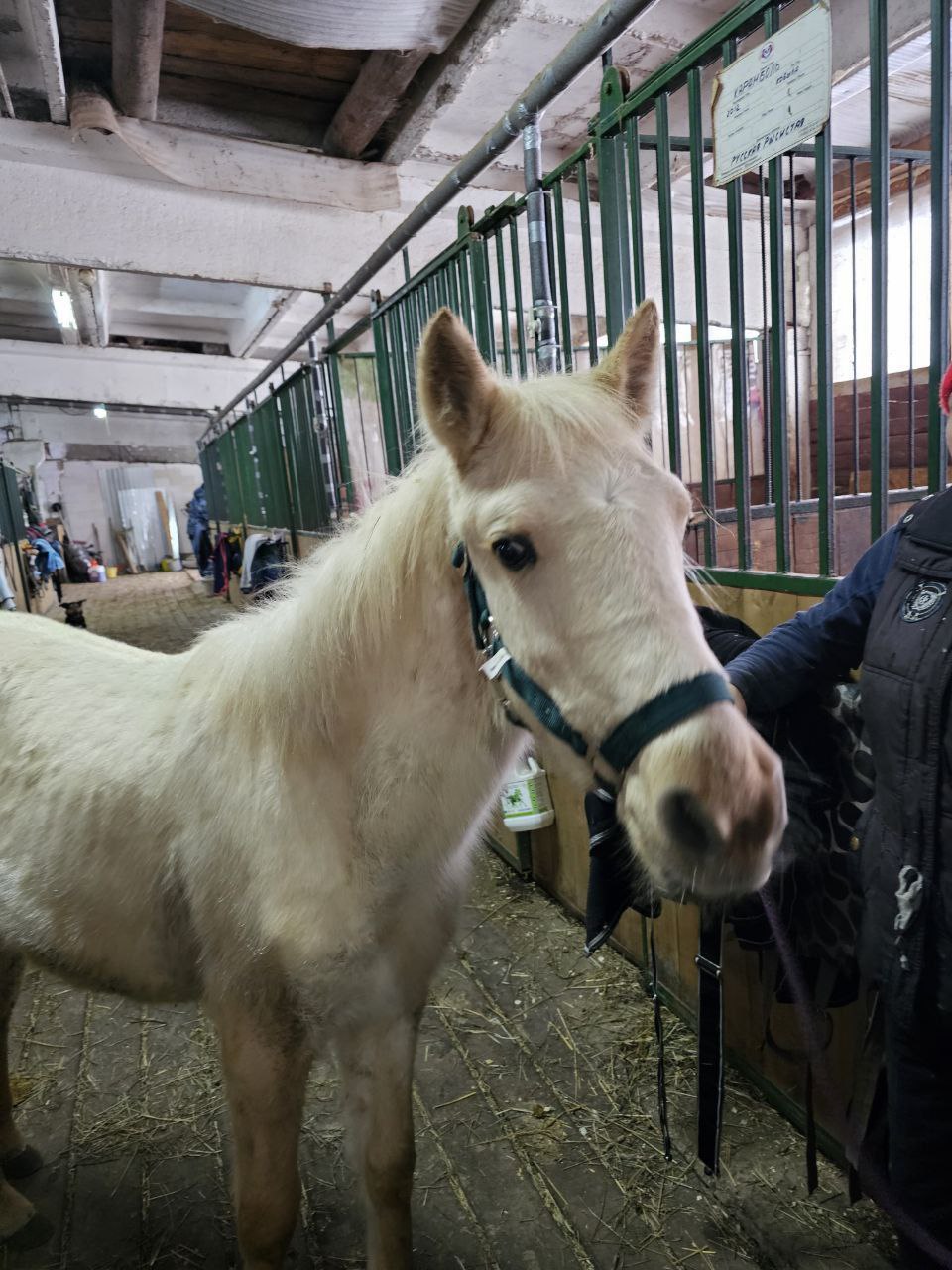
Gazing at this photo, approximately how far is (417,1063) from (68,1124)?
103cm

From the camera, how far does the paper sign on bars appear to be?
135 cm

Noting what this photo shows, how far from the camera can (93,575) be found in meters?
17.7

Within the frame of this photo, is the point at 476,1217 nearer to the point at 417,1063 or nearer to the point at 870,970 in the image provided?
the point at 417,1063

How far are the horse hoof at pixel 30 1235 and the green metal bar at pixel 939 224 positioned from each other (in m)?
2.66

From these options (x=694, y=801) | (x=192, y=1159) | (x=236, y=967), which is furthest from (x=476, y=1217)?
(x=694, y=801)

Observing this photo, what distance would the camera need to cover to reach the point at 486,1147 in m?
1.88

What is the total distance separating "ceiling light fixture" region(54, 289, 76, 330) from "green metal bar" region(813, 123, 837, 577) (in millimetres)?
6952

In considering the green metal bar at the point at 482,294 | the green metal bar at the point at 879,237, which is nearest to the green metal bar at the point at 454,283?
the green metal bar at the point at 482,294

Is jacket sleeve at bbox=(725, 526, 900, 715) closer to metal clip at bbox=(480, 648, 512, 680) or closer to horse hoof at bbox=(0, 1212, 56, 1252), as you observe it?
metal clip at bbox=(480, 648, 512, 680)

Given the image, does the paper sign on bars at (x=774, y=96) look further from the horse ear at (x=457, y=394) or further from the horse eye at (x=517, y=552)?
the horse eye at (x=517, y=552)

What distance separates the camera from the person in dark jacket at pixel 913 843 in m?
1.07

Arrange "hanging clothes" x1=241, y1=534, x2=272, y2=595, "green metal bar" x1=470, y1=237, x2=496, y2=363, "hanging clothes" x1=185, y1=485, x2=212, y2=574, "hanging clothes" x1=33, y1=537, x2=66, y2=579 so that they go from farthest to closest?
"hanging clothes" x1=185, y1=485, x2=212, y2=574, "hanging clothes" x1=33, y1=537, x2=66, y2=579, "hanging clothes" x1=241, y1=534, x2=272, y2=595, "green metal bar" x1=470, y1=237, x2=496, y2=363

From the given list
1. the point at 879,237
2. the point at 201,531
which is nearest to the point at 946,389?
the point at 879,237

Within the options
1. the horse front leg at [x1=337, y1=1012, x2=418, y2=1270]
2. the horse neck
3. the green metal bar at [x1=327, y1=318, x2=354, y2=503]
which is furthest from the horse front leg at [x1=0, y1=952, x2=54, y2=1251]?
the green metal bar at [x1=327, y1=318, x2=354, y2=503]
